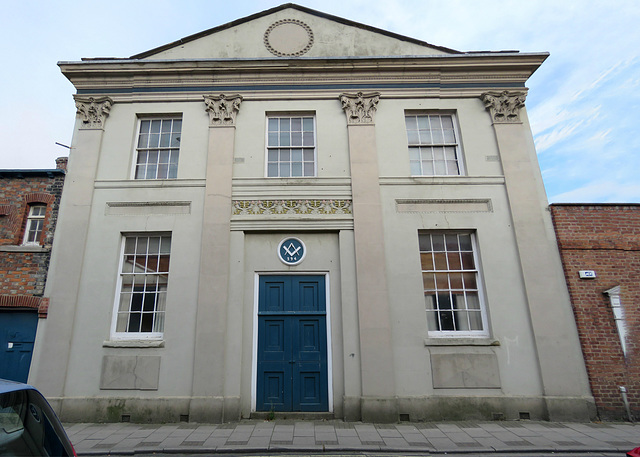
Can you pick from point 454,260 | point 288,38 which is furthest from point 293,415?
point 288,38

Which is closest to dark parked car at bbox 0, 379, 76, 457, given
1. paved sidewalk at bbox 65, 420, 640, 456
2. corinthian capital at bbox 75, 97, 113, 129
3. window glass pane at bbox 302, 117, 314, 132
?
paved sidewalk at bbox 65, 420, 640, 456

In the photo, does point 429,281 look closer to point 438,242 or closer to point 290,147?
point 438,242

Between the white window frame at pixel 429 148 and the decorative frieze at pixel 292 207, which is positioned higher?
the white window frame at pixel 429 148

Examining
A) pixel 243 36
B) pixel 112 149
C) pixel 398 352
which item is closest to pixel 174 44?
pixel 243 36

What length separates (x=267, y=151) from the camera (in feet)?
29.5

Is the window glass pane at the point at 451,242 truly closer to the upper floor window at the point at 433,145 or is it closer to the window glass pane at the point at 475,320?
the window glass pane at the point at 475,320

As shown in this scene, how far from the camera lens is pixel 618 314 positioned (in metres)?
7.42

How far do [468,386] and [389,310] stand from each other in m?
2.14

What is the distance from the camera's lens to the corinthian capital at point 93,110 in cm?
905

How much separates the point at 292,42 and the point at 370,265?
21.8 ft

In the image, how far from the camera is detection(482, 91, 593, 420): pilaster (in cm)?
708

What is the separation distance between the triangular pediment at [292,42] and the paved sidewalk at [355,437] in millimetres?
8943

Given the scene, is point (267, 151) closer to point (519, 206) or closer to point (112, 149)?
point (112, 149)

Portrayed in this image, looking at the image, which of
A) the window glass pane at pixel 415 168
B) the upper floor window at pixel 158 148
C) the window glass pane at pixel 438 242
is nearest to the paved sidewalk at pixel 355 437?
the window glass pane at pixel 438 242
